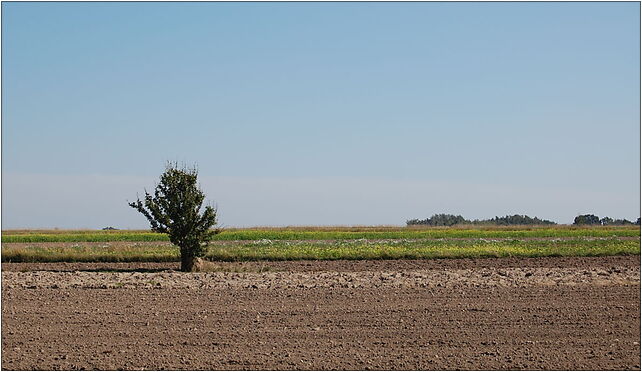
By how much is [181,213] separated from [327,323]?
15194 mm

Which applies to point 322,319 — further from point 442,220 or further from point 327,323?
point 442,220

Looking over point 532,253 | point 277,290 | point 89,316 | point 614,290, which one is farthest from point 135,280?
point 532,253

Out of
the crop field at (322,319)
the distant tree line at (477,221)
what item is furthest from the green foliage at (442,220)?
the crop field at (322,319)

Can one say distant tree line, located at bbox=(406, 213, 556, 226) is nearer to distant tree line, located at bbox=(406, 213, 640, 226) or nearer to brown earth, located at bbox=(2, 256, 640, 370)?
distant tree line, located at bbox=(406, 213, 640, 226)

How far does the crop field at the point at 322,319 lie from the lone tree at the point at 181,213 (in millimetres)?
1078

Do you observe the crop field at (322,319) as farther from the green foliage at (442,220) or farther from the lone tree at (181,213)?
the green foliage at (442,220)

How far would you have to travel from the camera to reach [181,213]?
101ft

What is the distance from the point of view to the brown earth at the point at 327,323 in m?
13.5

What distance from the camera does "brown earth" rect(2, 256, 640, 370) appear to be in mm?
13516

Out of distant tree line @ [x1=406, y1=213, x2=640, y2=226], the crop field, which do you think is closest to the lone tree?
the crop field

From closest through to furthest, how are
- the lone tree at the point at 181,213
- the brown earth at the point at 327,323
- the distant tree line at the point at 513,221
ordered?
the brown earth at the point at 327,323 → the lone tree at the point at 181,213 → the distant tree line at the point at 513,221

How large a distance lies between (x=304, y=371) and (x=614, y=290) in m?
11.7

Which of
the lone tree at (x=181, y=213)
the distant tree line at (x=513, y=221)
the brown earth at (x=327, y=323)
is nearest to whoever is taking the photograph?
the brown earth at (x=327, y=323)

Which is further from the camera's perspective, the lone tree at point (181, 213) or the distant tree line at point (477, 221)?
the distant tree line at point (477, 221)
